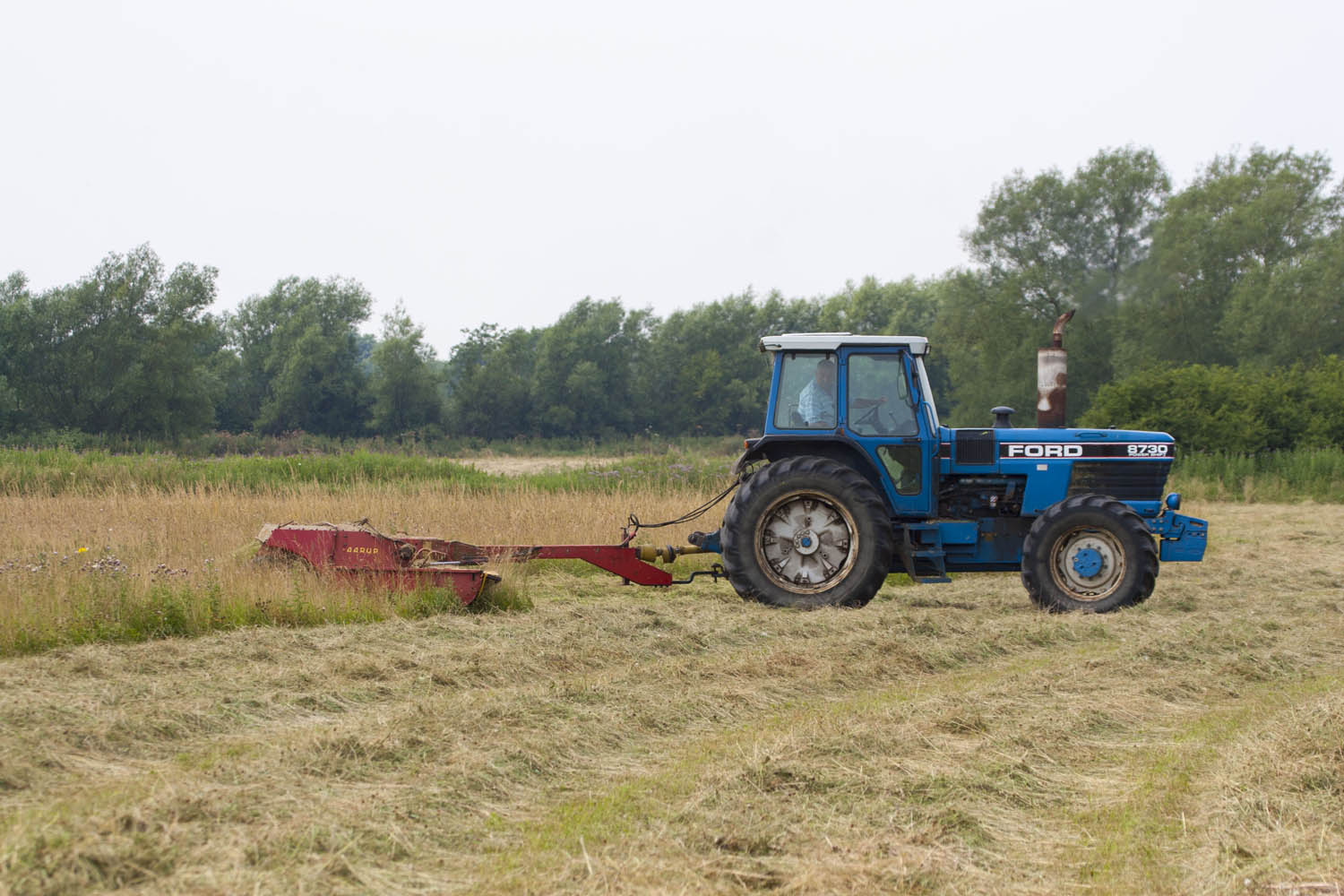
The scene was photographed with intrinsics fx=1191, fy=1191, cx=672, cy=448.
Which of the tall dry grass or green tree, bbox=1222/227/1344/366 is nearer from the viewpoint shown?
the tall dry grass

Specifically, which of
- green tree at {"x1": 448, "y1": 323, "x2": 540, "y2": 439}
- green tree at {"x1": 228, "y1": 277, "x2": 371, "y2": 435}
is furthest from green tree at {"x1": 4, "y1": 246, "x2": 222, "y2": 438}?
green tree at {"x1": 448, "y1": 323, "x2": 540, "y2": 439}

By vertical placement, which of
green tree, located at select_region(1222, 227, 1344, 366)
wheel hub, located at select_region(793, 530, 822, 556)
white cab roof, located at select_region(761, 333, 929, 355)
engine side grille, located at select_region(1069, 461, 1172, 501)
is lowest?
wheel hub, located at select_region(793, 530, 822, 556)

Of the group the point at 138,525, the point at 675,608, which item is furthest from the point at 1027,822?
the point at 138,525

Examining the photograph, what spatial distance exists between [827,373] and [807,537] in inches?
47.7

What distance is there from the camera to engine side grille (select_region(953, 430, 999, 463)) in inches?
352

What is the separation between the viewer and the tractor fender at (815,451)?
28.6 ft

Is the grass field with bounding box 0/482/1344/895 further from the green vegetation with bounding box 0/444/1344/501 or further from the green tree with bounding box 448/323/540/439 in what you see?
the green tree with bounding box 448/323/540/439

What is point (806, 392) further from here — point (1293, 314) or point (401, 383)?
point (401, 383)

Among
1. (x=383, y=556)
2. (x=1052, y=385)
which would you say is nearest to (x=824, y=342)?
(x=383, y=556)

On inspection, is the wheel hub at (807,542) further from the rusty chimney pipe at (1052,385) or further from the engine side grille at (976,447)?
the rusty chimney pipe at (1052,385)

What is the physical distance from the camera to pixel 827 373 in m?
8.71

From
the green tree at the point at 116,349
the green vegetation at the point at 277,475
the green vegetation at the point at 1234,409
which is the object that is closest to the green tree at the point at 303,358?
the green tree at the point at 116,349

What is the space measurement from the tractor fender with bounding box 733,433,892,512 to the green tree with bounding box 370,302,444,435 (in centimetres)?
4003

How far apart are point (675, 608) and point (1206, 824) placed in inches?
193
